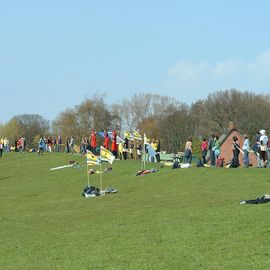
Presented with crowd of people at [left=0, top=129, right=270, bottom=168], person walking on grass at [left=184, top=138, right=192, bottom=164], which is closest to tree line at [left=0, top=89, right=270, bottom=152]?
crowd of people at [left=0, top=129, right=270, bottom=168]

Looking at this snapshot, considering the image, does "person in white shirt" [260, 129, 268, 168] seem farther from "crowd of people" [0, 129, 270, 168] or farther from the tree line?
the tree line

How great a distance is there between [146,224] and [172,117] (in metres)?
81.2

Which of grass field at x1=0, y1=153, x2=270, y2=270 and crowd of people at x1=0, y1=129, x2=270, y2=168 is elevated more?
crowd of people at x1=0, y1=129, x2=270, y2=168

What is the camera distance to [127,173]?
129 ft

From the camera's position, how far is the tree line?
90.6 m

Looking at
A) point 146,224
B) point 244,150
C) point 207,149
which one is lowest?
point 146,224

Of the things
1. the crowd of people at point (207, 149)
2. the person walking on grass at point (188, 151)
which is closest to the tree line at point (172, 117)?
the crowd of people at point (207, 149)

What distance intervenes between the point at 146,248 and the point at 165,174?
67.3 feet

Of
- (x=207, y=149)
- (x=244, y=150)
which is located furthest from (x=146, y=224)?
(x=207, y=149)

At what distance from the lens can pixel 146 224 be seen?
18.4m

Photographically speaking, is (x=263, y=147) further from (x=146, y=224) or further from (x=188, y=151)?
(x=146, y=224)

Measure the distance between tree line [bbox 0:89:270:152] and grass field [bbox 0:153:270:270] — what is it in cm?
5589

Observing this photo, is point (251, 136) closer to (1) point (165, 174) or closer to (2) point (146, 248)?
(1) point (165, 174)

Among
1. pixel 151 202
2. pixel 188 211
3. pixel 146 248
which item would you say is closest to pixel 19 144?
pixel 151 202
